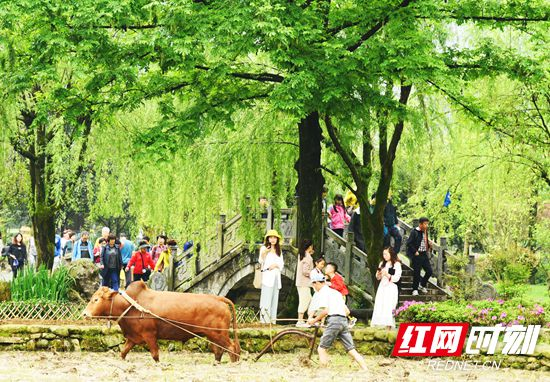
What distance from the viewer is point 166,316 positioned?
15070 millimetres

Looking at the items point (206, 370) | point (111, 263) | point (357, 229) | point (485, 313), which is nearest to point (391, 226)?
point (357, 229)

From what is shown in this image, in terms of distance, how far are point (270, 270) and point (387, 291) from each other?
98.3 inches

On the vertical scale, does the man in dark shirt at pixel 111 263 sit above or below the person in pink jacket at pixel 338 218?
below

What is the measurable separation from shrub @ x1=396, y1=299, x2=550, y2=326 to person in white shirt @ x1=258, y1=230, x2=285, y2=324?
2.85 m

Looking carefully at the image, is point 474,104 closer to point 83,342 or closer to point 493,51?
point 493,51

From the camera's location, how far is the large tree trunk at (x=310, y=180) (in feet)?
67.8

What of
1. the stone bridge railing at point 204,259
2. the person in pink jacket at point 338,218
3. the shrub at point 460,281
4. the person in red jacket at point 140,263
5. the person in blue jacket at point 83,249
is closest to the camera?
the shrub at point 460,281

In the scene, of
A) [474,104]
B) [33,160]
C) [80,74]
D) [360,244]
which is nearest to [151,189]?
[33,160]

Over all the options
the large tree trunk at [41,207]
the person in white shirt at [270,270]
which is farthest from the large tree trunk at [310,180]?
the large tree trunk at [41,207]

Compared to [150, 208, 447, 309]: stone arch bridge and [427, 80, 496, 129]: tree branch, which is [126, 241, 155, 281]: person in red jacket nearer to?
[150, 208, 447, 309]: stone arch bridge

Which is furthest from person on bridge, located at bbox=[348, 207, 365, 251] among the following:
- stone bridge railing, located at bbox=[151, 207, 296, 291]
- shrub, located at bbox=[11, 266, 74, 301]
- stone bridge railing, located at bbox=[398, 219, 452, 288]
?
shrub, located at bbox=[11, 266, 74, 301]

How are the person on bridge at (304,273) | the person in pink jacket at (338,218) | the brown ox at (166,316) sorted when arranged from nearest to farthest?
1. the brown ox at (166,316)
2. the person on bridge at (304,273)
3. the person in pink jacket at (338,218)

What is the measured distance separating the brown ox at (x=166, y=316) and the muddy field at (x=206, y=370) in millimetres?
399

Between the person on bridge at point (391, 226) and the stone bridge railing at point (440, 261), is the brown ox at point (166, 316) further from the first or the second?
the stone bridge railing at point (440, 261)
